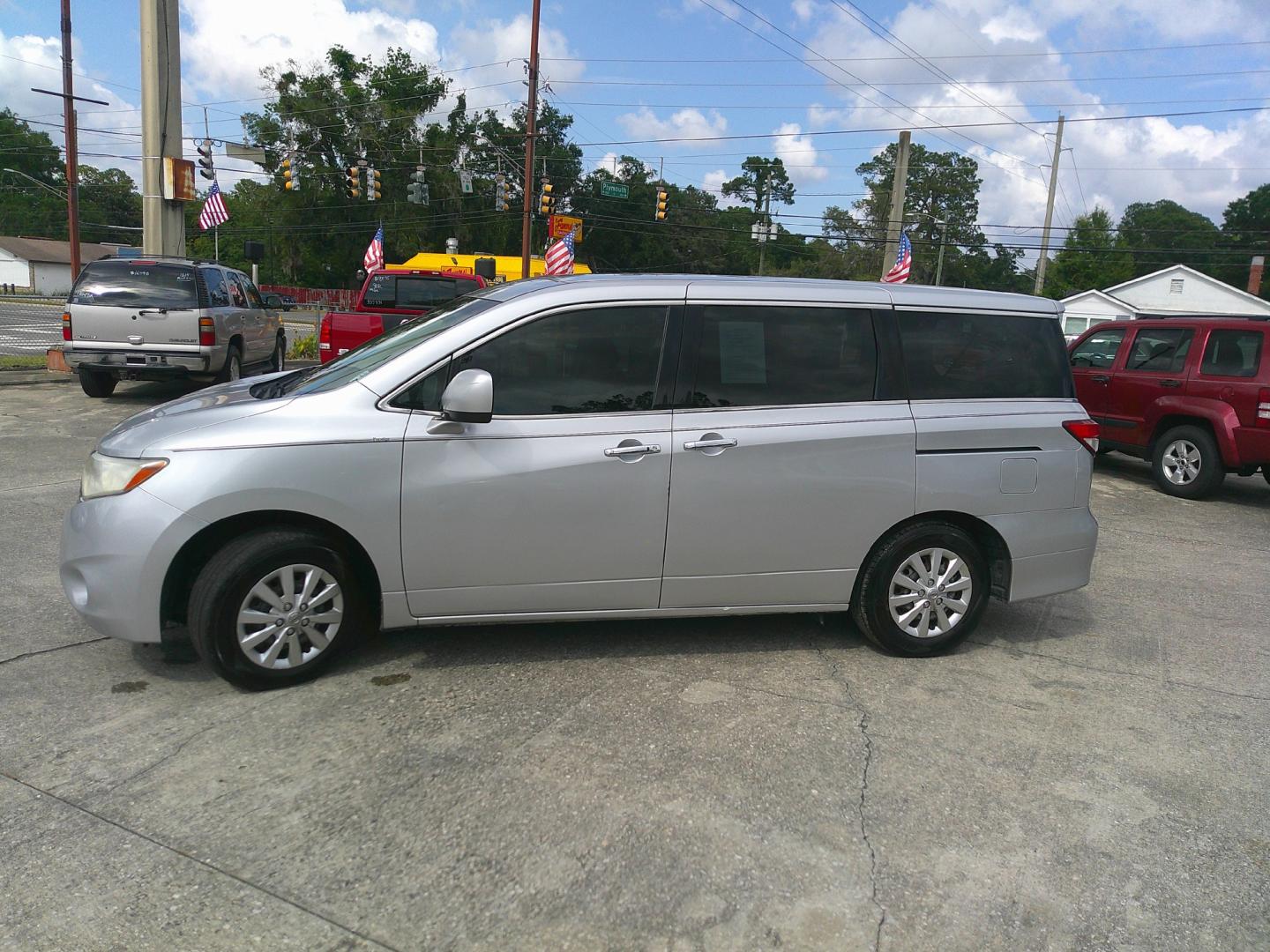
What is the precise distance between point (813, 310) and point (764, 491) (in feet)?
3.13

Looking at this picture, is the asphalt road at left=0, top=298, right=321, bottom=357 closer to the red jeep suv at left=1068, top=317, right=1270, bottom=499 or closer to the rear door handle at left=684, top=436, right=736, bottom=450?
the red jeep suv at left=1068, top=317, right=1270, bottom=499

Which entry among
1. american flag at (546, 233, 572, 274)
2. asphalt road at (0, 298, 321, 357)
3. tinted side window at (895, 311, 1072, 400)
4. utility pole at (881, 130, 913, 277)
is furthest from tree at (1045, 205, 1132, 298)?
tinted side window at (895, 311, 1072, 400)

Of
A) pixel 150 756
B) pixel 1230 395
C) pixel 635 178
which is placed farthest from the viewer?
pixel 635 178

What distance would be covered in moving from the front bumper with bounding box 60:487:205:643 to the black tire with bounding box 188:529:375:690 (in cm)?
16

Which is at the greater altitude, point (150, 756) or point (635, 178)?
point (635, 178)

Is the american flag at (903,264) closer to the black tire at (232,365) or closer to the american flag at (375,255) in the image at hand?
the american flag at (375,255)

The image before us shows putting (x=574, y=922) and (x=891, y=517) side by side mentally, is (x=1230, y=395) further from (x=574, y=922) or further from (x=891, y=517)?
(x=574, y=922)

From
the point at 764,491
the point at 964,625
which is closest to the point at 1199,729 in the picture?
the point at 964,625

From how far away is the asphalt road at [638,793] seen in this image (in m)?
2.73

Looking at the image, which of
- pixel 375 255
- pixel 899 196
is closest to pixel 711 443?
pixel 375 255

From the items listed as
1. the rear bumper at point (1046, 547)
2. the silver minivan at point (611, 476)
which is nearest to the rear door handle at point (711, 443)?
the silver minivan at point (611, 476)

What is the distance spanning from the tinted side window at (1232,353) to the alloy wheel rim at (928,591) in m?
6.63

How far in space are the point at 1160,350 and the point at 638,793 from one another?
944 centimetres

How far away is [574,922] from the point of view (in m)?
2.70
